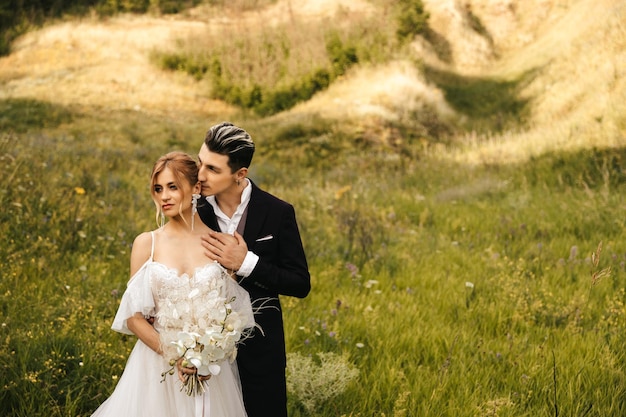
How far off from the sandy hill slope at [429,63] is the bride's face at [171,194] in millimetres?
9463

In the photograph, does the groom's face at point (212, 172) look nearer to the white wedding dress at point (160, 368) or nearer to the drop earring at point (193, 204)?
the drop earring at point (193, 204)

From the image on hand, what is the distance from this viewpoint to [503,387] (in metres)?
3.82

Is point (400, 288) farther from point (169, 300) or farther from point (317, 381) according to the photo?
point (169, 300)

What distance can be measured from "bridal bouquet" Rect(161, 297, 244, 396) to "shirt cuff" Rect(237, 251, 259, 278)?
294mm

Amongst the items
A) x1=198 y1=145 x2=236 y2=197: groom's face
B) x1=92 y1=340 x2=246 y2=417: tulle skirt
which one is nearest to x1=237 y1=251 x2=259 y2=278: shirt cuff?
x1=198 y1=145 x2=236 y2=197: groom's face

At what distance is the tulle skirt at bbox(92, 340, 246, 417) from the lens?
252cm

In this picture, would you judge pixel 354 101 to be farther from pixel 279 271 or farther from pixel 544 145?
pixel 279 271

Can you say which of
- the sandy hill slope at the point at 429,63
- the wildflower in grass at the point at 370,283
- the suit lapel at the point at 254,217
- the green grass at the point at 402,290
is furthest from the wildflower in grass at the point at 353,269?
the sandy hill slope at the point at 429,63

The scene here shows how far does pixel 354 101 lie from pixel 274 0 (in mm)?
13039

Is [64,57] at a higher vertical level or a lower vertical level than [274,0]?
lower

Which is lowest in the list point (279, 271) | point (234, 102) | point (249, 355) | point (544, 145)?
point (234, 102)

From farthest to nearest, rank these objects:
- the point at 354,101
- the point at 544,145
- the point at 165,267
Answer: the point at 354,101
the point at 544,145
the point at 165,267

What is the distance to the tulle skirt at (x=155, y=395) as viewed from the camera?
252cm

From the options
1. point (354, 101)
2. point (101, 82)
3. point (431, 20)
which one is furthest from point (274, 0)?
point (354, 101)
